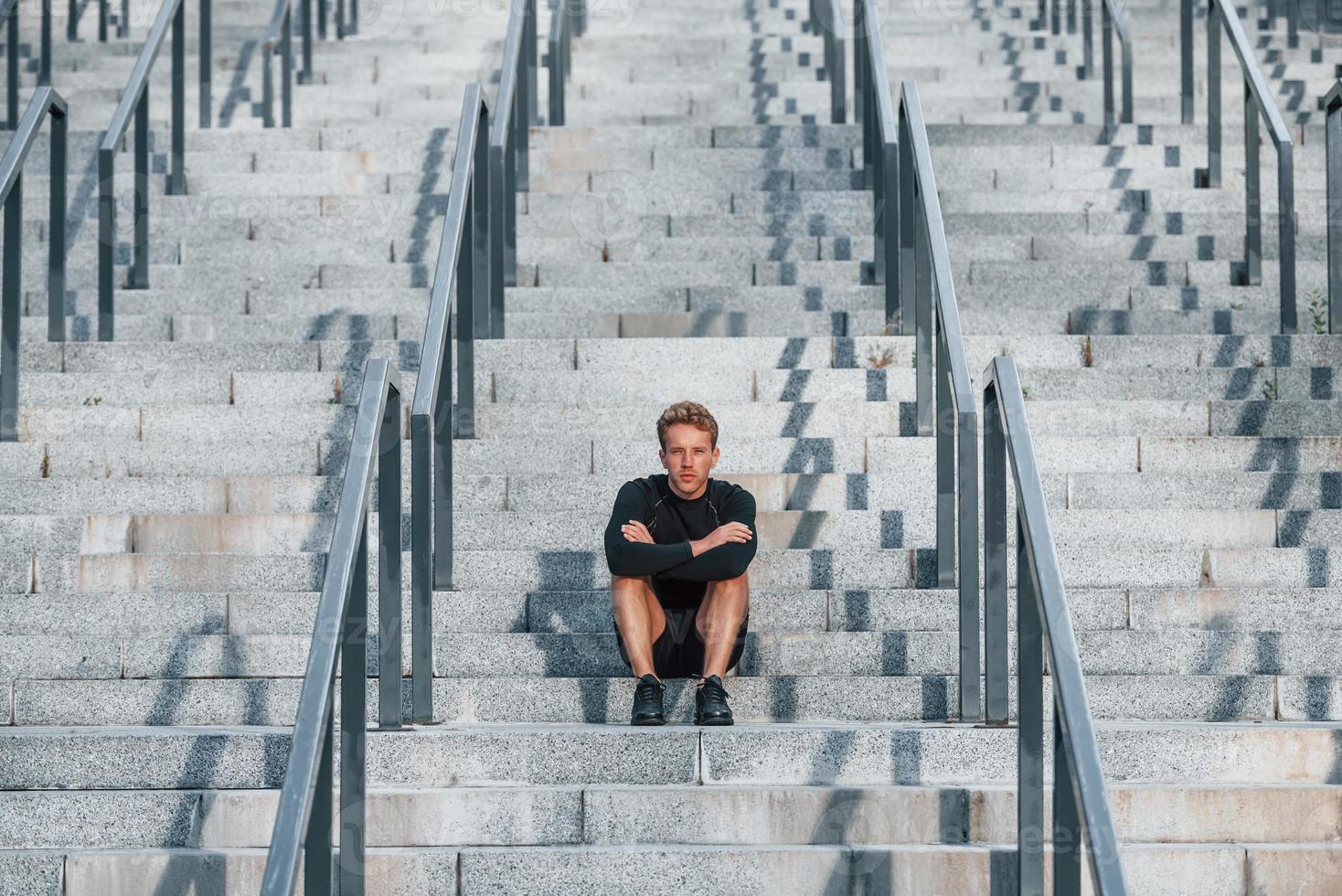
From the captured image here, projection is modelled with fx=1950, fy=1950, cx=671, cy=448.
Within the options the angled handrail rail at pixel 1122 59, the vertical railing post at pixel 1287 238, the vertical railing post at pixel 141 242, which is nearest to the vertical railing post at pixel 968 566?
the vertical railing post at pixel 1287 238

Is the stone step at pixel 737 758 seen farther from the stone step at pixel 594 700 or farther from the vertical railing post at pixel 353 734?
the vertical railing post at pixel 353 734

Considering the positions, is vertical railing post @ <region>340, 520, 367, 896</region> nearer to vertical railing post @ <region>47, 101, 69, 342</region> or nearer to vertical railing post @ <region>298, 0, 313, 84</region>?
vertical railing post @ <region>47, 101, 69, 342</region>

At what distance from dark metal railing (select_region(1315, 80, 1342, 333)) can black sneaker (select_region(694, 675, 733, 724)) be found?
332 cm

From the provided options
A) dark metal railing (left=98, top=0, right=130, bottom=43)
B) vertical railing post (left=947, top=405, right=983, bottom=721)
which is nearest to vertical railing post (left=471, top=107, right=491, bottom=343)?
vertical railing post (left=947, top=405, right=983, bottom=721)

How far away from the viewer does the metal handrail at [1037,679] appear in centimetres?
320

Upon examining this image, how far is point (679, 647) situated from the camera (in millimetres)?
4855

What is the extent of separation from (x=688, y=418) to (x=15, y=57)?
5.71 meters

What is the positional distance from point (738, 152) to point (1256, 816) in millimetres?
4608

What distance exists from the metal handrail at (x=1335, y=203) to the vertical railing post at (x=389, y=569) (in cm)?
375

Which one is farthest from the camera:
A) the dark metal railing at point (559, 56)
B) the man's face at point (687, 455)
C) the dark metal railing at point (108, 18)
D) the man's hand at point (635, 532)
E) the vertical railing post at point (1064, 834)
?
the dark metal railing at point (108, 18)

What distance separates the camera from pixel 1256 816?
4184mm

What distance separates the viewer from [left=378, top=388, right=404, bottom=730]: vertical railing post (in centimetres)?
450

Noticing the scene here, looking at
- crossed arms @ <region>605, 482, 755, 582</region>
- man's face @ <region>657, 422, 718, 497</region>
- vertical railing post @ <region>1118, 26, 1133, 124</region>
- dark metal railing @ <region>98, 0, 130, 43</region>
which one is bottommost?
crossed arms @ <region>605, 482, 755, 582</region>

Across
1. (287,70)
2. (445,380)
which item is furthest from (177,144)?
(445,380)
